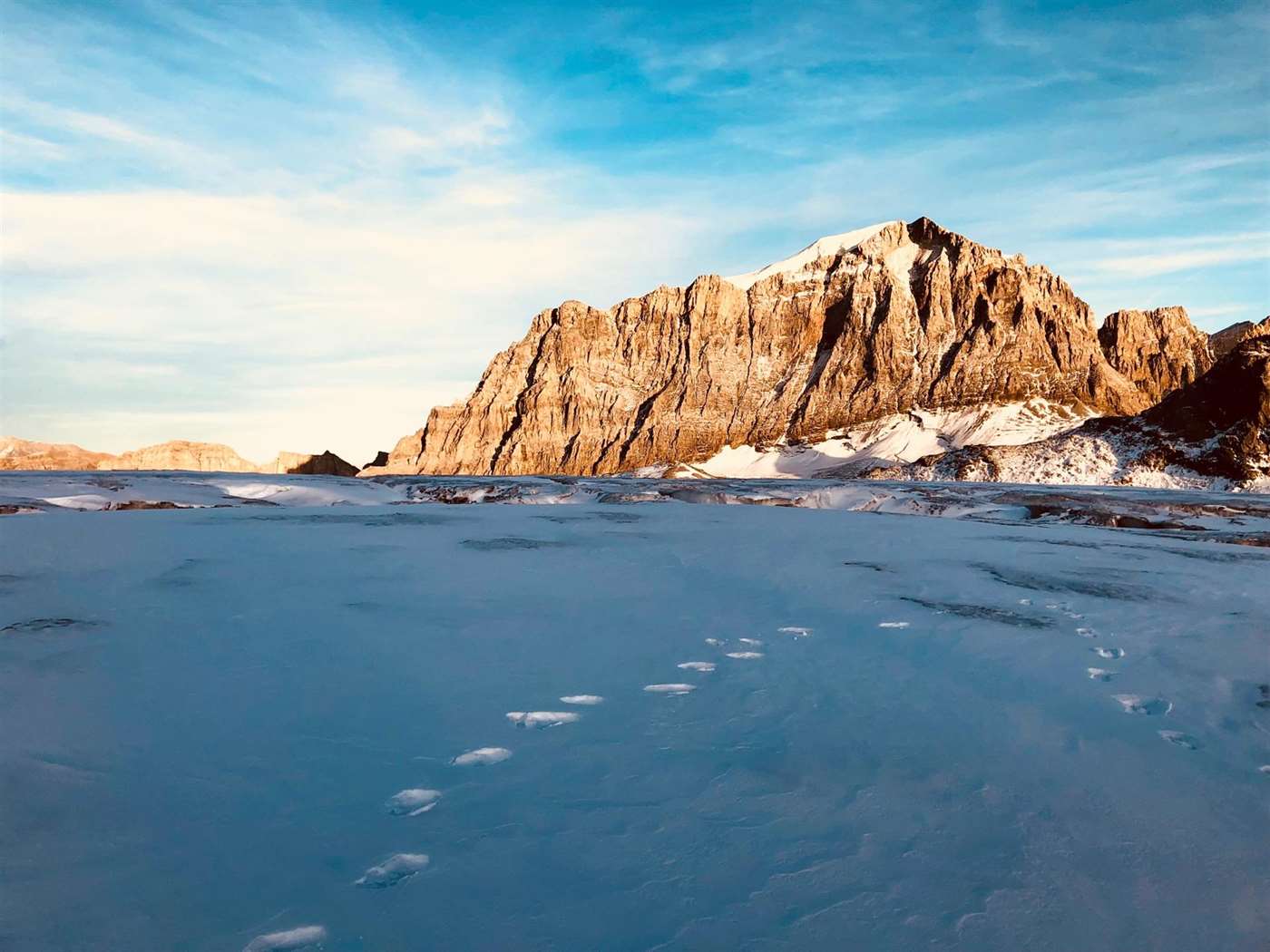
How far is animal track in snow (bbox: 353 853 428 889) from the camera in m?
3.17

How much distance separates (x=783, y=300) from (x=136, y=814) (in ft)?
669

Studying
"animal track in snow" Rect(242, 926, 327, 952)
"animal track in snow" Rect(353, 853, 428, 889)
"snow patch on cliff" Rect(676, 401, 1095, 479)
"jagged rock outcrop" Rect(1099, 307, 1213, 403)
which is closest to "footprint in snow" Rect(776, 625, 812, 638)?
"animal track in snow" Rect(353, 853, 428, 889)

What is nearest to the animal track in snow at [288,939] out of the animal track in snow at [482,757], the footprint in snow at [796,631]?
the animal track in snow at [482,757]

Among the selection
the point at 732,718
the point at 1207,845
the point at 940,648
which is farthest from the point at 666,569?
the point at 1207,845

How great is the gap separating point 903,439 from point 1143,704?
151 metres

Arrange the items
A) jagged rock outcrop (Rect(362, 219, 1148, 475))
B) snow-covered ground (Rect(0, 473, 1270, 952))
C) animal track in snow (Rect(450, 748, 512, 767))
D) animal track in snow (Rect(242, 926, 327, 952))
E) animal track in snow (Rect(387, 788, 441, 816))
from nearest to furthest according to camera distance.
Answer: animal track in snow (Rect(242, 926, 327, 952)) < snow-covered ground (Rect(0, 473, 1270, 952)) < animal track in snow (Rect(387, 788, 441, 816)) < animal track in snow (Rect(450, 748, 512, 767)) < jagged rock outcrop (Rect(362, 219, 1148, 475))

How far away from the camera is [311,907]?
301 cm

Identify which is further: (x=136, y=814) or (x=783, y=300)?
(x=783, y=300)

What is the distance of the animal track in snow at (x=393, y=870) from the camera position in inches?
125

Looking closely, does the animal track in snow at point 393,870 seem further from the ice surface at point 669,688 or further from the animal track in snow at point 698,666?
the animal track in snow at point 698,666

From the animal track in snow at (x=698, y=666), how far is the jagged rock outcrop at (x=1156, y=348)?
8026 inches

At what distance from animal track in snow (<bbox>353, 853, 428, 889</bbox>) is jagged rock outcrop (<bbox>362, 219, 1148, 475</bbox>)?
537 ft

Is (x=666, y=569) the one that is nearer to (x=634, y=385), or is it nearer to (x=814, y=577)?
(x=814, y=577)

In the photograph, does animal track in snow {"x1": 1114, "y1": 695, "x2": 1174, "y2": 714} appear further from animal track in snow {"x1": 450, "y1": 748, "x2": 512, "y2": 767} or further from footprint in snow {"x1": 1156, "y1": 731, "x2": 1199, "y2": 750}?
animal track in snow {"x1": 450, "y1": 748, "x2": 512, "y2": 767}
